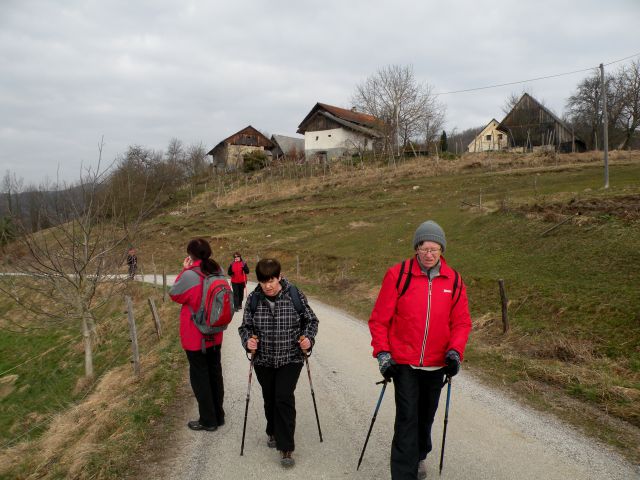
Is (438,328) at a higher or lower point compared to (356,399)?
higher

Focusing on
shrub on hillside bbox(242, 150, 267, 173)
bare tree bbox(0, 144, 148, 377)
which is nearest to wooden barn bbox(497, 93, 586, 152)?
shrub on hillside bbox(242, 150, 267, 173)

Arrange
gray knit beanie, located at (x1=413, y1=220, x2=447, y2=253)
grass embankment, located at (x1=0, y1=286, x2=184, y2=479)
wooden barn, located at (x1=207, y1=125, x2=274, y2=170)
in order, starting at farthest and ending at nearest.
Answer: wooden barn, located at (x1=207, y1=125, x2=274, y2=170) < grass embankment, located at (x1=0, y1=286, x2=184, y2=479) < gray knit beanie, located at (x1=413, y1=220, x2=447, y2=253)

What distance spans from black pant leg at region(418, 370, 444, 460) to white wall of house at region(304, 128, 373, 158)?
5560 centimetres

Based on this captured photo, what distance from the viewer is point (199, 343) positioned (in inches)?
193

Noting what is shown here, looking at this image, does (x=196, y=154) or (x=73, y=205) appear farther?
(x=196, y=154)

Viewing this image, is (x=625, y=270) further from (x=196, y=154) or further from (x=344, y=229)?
(x=196, y=154)

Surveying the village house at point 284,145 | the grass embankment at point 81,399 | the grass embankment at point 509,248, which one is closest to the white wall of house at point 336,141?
the village house at point 284,145

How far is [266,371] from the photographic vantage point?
14.4 feet

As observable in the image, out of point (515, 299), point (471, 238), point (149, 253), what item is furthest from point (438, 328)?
Result: point (149, 253)

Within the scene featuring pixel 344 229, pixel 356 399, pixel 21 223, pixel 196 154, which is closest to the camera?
pixel 356 399

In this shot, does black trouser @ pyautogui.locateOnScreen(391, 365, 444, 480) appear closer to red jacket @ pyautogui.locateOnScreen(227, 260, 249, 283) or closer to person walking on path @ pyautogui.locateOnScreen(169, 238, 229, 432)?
person walking on path @ pyautogui.locateOnScreen(169, 238, 229, 432)

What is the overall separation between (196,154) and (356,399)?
70472 millimetres

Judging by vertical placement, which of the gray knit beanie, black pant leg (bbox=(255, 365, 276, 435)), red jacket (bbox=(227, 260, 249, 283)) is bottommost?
red jacket (bbox=(227, 260, 249, 283))

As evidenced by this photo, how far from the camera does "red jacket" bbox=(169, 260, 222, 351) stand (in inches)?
189
